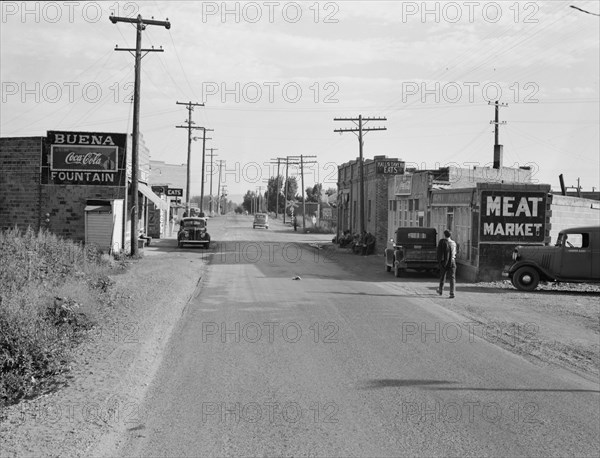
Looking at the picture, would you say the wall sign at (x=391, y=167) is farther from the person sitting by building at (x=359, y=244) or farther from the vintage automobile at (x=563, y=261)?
the vintage automobile at (x=563, y=261)

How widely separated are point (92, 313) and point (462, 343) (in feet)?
21.8

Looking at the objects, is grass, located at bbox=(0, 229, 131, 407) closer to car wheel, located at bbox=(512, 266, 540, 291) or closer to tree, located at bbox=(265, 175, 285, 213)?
car wheel, located at bbox=(512, 266, 540, 291)

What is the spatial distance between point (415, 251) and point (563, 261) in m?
5.99

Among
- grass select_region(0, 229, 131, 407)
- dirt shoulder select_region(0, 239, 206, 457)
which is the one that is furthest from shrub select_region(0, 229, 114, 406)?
dirt shoulder select_region(0, 239, 206, 457)

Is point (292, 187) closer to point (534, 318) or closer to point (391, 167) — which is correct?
point (391, 167)

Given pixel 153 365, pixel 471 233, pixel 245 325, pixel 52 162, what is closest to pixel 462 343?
pixel 245 325

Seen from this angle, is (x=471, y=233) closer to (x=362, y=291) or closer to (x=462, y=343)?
(x=362, y=291)

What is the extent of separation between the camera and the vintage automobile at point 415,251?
26406mm

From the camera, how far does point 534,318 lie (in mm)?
15883

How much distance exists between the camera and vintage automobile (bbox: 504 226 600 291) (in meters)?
21.7

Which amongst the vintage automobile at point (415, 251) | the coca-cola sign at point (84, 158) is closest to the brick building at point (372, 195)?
the vintage automobile at point (415, 251)

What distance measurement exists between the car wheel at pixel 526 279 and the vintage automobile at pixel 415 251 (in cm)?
448

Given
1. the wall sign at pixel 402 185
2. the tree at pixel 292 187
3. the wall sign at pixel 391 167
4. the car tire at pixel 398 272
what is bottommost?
the car tire at pixel 398 272

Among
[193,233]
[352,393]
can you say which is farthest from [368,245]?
[352,393]
